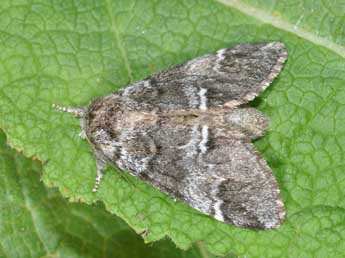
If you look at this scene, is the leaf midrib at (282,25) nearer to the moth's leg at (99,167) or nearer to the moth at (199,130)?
the moth at (199,130)

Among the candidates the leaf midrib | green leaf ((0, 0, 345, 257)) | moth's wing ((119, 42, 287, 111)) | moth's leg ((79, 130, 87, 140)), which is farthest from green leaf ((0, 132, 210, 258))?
the leaf midrib

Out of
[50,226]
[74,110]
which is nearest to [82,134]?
[74,110]

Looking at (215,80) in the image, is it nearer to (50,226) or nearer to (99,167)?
(99,167)

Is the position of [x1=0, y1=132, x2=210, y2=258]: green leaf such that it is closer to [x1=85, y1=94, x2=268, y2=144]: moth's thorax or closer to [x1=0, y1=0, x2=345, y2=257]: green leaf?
[x1=0, y1=0, x2=345, y2=257]: green leaf

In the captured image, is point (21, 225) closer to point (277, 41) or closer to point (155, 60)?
point (155, 60)

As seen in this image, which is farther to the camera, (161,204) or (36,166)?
(36,166)

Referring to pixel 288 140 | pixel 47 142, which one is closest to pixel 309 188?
pixel 288 140
